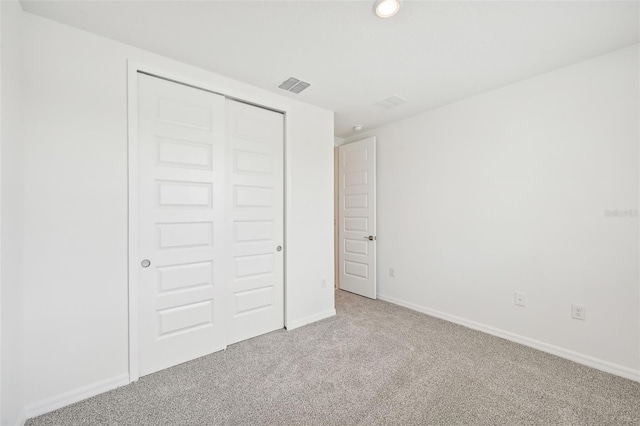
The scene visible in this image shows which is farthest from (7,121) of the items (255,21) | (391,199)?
(391,199)

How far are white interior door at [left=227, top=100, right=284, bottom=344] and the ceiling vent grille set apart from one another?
3.70ft

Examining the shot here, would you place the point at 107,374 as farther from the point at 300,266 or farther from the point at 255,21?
the point at 255,21

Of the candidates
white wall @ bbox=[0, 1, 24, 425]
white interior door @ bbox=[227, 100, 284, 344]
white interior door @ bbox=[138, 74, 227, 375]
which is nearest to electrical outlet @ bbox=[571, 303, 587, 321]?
white interior door @ bbox=[227, 100, 284, 344]

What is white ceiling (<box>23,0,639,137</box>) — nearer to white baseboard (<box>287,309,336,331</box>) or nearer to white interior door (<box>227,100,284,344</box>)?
white interior door (<box>227,100,284,344</box>)

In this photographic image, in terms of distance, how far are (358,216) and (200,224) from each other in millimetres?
2355

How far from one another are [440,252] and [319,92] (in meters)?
2.28

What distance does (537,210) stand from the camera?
2.45 metres

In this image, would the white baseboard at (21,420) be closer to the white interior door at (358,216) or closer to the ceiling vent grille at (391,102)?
the white interior door at (358,216)

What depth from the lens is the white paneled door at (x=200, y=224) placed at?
6.81ft

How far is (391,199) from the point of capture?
147 inches

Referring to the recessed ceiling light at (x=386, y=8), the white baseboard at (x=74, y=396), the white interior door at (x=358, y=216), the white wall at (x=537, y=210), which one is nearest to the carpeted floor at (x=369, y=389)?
the white baseboard at (x=74, y=396)

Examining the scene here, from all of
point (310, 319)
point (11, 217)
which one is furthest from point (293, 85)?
point (310, 319)

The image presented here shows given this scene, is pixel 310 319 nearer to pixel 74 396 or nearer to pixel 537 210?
pixel 74 396

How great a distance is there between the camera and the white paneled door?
6.81 feet
